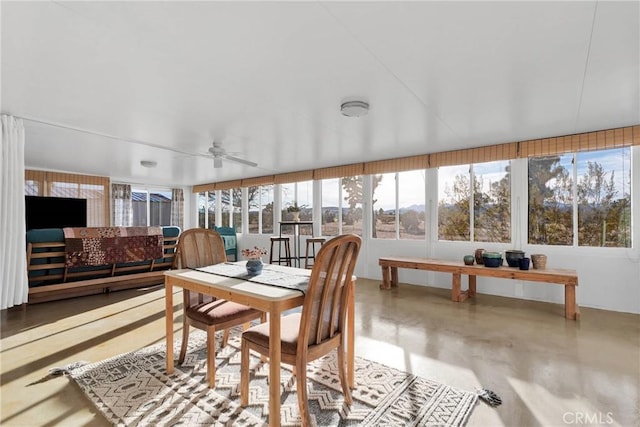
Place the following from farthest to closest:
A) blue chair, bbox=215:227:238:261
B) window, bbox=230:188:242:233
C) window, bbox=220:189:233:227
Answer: window, bbox=220:189:233:227, window, bbox=230:188:242:233, blue chair, bbox=215:227:238:261

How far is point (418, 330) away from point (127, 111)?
369 centimetres

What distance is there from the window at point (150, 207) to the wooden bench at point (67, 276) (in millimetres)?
3934

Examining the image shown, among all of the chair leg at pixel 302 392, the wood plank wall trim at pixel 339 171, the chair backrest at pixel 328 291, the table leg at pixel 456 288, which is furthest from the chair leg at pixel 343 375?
the wood plank wall trim at pixel 339 171

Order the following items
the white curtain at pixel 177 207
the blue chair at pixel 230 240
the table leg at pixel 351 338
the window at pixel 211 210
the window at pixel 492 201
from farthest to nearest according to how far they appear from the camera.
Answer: the white curtain at pixel 177 207
the window at pixel 211 210
the blue chair at pixel 230 240
the window at pixel 492 201
the table leg at pixel 351 338

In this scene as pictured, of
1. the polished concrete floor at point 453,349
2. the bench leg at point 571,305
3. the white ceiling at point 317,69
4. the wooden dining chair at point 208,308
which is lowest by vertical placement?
the polished concrete floor at point 453,349

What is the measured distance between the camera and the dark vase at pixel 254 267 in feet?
7.29

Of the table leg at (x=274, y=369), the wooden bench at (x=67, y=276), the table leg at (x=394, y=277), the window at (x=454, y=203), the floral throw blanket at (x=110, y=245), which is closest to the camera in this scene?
the table leg at (x=274, y=369)

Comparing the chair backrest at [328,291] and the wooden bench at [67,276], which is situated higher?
the chair backrest at [328,291]

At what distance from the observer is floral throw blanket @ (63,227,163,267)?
4.21 m

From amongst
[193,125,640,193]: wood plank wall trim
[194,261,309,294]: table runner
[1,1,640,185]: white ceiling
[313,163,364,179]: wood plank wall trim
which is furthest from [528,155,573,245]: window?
[194,261,309,294]: table runner

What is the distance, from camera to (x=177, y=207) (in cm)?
933

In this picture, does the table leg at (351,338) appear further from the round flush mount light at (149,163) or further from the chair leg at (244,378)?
the round flush mount light at (149,163)

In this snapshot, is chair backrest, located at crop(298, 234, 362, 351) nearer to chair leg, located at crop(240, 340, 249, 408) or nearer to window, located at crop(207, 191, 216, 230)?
chair leg, located at crop(240, 340, 249, 408)

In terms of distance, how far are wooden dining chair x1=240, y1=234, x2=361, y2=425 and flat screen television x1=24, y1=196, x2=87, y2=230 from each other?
671 cm
